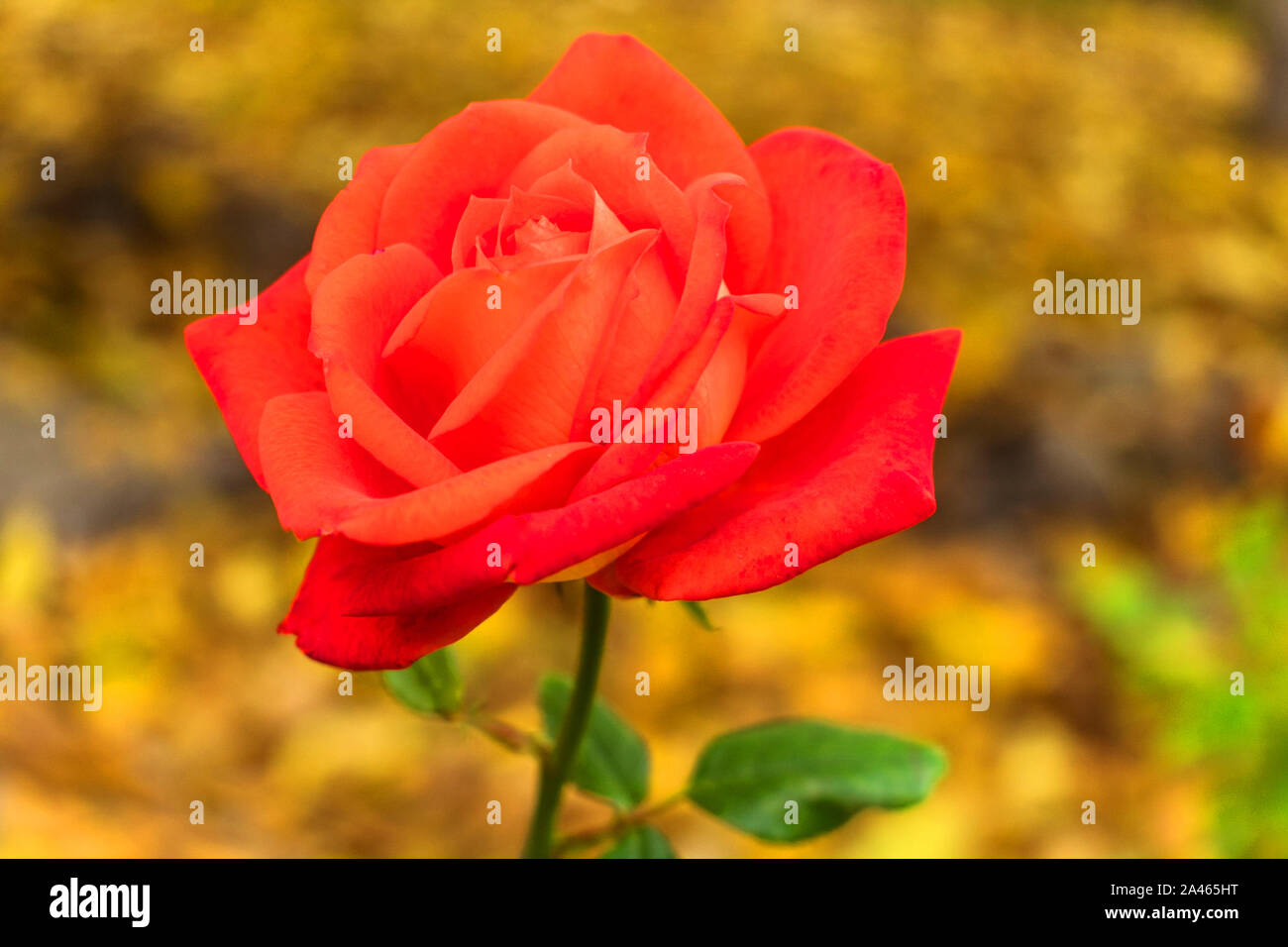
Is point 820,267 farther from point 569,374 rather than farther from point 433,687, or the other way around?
point 433,687

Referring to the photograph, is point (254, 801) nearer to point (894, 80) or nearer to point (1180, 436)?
point (1180, 436)

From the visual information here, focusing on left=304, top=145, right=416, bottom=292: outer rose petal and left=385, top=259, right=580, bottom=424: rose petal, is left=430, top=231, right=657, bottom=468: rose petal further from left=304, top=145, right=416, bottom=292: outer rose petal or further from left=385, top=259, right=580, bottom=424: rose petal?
left=304, top=145, right=416, bottom=292: outer rose petal

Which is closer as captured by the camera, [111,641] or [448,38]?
[111,641]

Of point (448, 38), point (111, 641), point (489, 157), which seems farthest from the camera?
point (448, 38)

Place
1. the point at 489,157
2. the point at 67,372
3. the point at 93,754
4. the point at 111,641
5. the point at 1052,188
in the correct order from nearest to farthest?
the point at 489,157 → the point at 93,754 → the point at 111,641 → the point at 67,372 → the point at 1052,188

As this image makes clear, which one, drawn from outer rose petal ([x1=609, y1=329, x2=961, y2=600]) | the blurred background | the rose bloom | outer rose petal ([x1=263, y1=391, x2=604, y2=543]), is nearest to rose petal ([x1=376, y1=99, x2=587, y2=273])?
the rose bloom

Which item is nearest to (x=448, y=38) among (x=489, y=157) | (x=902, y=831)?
(x=902, y=831)
